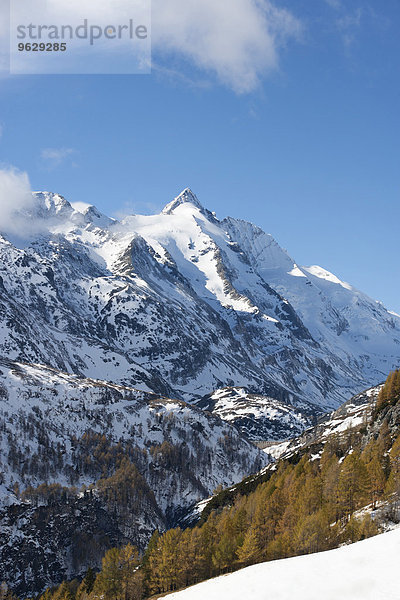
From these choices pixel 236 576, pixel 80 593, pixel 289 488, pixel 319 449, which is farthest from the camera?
pixel 319 449

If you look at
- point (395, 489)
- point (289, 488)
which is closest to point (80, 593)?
point (289, 488)

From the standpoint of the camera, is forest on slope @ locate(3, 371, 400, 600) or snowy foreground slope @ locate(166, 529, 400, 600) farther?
forest on slope @ locate(3, 371, 400, 600)

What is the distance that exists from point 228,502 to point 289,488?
57.0m

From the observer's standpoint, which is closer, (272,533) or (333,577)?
(333,577)

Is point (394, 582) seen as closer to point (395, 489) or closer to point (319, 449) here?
point (395, 489)

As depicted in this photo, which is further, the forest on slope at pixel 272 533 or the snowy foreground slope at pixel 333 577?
the forest on slope at pixel 272 533

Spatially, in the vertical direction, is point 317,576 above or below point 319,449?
below

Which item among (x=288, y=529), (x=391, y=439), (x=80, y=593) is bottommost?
(x=80, y=593)

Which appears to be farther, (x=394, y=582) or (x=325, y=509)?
(x=325, y=509)

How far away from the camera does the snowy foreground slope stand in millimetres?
47531

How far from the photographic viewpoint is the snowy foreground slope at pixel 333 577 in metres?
47.5

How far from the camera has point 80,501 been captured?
199125 millimetres

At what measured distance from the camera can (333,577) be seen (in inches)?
2012

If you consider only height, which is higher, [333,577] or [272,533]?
[272,533]
